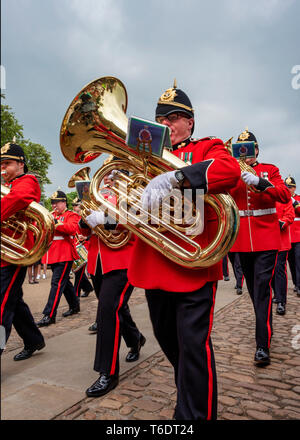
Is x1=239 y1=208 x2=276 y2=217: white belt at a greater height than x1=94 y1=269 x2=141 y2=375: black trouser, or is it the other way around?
x1=239 y1=208 x2=276 y2=217: white belt

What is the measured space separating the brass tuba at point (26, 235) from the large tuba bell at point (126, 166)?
0.89 metres

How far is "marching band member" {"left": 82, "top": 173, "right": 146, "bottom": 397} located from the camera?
10.0ft

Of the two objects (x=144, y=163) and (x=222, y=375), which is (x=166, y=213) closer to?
(x=144, y=163)

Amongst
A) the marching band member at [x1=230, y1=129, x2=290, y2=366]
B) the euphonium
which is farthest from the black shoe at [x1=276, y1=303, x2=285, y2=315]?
the euphonium

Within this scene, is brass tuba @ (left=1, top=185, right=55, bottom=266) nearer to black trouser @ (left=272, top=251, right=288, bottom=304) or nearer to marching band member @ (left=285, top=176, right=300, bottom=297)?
black trouser @ (left=272, top=251, right=288, bottom=304)

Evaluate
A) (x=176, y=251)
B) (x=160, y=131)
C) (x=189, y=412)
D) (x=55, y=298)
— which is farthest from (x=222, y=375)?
(x=55, y=298)

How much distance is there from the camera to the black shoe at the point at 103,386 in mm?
2846

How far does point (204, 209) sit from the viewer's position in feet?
7.24

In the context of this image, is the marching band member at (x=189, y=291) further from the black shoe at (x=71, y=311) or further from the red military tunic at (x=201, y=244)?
the black shoe at (x=71, y=311)

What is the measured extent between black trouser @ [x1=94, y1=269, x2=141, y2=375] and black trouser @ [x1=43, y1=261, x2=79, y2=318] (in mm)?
2574

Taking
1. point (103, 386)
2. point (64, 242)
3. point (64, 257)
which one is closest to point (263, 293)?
point (103, 386)

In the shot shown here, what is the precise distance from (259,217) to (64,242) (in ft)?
11.8

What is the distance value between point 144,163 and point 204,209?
470mm

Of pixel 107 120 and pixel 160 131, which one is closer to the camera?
pixel 160 131
